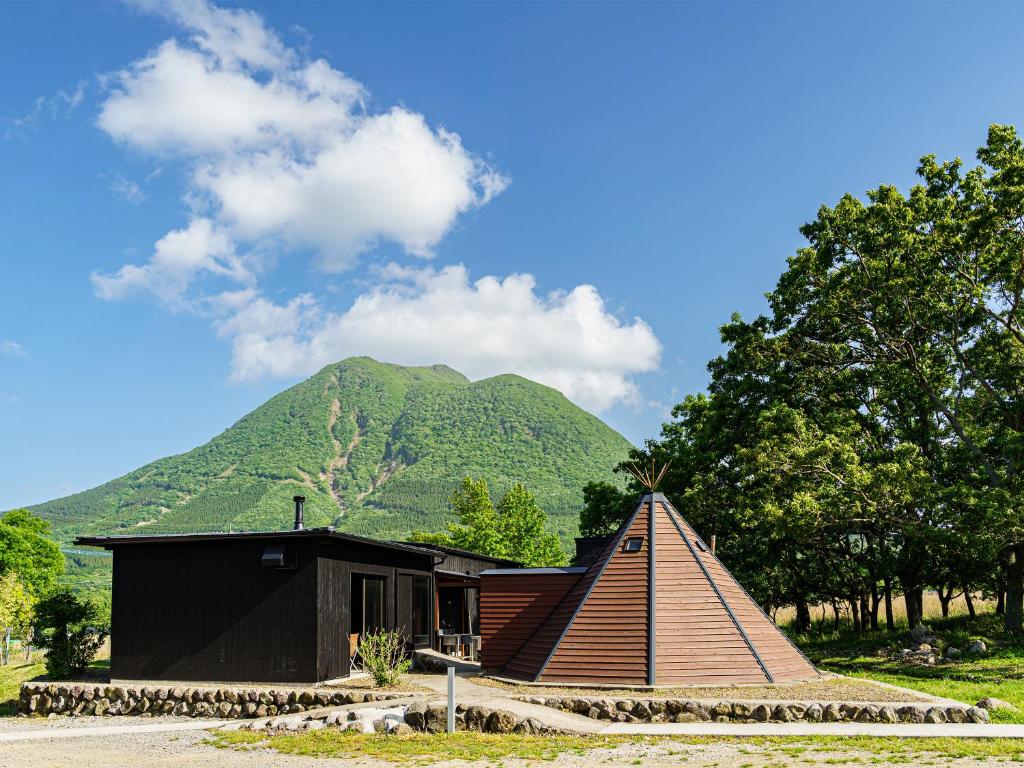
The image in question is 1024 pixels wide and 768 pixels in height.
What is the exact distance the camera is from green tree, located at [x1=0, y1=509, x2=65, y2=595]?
48.9 m

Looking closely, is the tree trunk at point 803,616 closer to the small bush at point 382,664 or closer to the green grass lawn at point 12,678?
the small bush at point 382,664

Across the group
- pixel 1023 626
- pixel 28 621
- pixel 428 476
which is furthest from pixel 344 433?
pixel 1023 626

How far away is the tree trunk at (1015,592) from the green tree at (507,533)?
2834cm

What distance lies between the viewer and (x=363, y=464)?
15888 centimetres

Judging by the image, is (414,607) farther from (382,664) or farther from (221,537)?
(221,537)

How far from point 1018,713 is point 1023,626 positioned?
13877 millimetres

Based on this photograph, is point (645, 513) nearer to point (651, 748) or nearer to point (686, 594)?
point (686, 594)

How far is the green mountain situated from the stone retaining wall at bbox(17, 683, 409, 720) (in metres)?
85.2

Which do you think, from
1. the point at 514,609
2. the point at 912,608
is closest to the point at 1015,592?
the point at 912,608

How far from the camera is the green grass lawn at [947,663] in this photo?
16.4m

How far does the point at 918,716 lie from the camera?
12398 mm

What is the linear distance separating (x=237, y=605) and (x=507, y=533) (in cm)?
3504

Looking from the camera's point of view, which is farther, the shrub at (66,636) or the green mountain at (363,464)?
the green mountain at (363,464)

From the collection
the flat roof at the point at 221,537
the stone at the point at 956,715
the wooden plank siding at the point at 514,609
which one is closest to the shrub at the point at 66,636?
the flat roof at the point at 221,537
